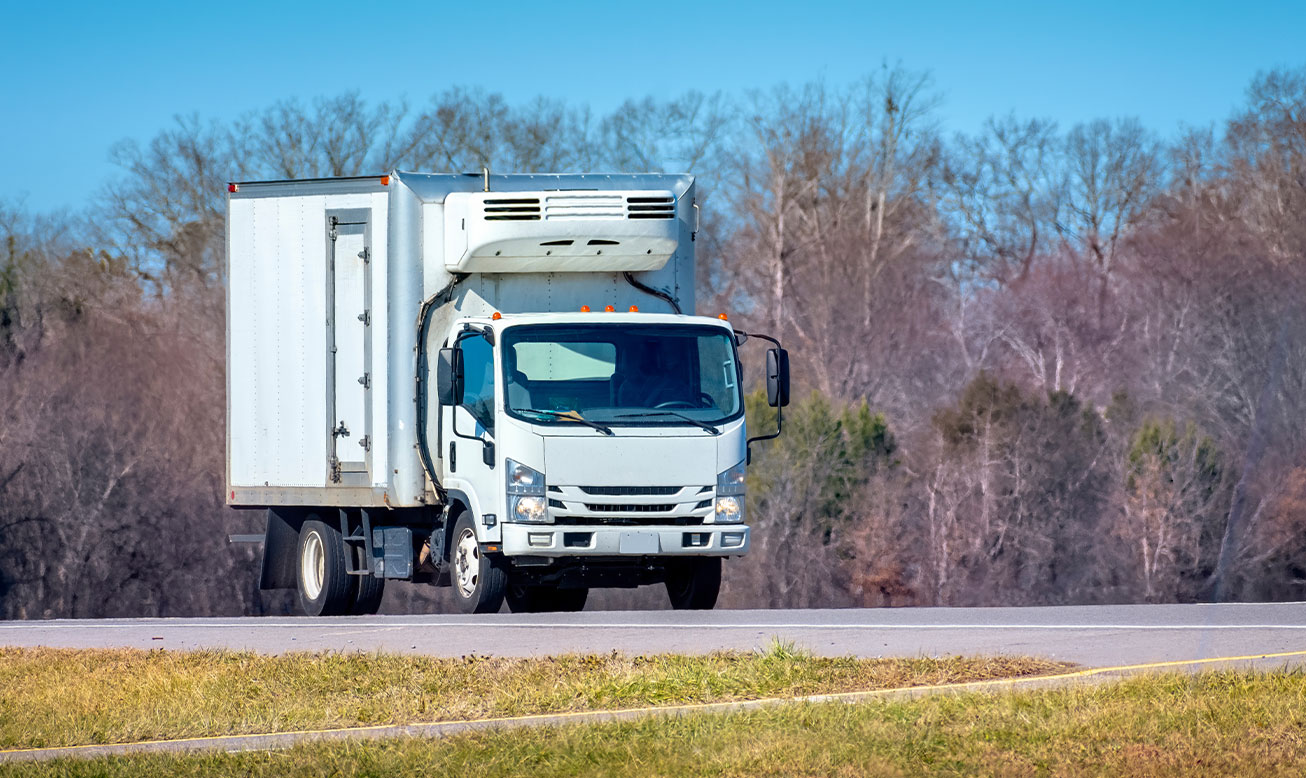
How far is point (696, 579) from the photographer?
55.7 ft

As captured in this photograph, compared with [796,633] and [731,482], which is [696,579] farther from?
[796,633]

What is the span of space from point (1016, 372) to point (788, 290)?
815 centimetres

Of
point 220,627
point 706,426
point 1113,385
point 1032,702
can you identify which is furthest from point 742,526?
point 1113,385

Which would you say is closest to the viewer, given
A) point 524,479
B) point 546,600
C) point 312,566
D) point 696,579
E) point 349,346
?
point 524,479

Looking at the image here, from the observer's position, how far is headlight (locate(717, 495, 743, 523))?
51.0 feet

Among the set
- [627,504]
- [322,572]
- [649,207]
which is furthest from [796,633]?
[322,572]

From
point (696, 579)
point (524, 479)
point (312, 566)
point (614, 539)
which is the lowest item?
point (696, 579)

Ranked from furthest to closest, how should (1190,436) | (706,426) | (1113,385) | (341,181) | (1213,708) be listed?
(1113,385) → (1190,436) → (341,181) → (706,426) → (1213,708)

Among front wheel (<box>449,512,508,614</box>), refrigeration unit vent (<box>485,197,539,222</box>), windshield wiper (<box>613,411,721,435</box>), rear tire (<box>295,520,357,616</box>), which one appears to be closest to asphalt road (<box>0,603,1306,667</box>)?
front wheel (<box>449,512,508,614</box>)

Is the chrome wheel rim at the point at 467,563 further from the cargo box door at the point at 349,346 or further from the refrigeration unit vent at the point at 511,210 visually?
the refrigeration unit vent at the point at 511,210

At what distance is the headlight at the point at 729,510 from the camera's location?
15.5 meters

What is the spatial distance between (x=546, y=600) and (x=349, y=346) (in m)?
3.40

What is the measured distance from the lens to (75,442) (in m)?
52.2

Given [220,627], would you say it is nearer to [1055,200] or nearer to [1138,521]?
[1138,521]
